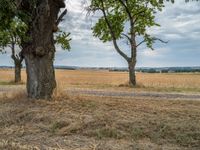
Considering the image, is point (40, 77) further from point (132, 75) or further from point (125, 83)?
point (125, 83)

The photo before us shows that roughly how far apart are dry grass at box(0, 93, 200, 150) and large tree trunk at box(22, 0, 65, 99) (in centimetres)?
124

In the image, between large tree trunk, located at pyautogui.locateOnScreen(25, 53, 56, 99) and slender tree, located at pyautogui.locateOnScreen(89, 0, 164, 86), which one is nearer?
large tree trunk, located at pyautogui.locateOnScreen(25, 53, 56, 99)

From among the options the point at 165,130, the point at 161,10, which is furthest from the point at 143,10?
the point at 165,130

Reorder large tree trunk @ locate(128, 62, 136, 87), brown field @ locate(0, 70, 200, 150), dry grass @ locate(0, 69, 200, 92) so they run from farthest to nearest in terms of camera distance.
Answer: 1. large tree trunk @ locate(128, 62, 136, 87)
2. dry grass @ locate(0, 69, 200, 92)
3. brown field @ locate(0, 70, 200, 150)

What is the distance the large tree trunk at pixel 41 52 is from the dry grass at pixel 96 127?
4.07 feet

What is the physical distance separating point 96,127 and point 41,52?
5027 mm

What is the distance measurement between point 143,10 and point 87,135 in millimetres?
25508

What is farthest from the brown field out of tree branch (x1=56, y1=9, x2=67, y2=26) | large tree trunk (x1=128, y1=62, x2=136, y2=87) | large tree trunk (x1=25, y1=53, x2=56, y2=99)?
large tree trunk (x1=128, y1=62, x2=136, y2=87)

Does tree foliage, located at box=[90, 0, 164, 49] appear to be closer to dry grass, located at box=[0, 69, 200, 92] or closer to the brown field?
dry grass, located at box=[0, 69, 200, 92]

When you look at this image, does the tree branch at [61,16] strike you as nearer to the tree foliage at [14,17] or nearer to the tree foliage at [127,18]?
the tree foliage at [14,17]

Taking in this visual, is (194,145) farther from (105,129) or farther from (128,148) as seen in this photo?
(105,129)

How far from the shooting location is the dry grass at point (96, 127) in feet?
29.2

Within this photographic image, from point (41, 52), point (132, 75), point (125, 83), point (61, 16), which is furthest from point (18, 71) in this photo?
point (41, 52)

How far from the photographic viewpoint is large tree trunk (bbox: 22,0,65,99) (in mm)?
14344
